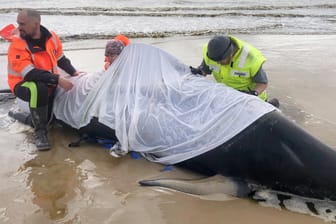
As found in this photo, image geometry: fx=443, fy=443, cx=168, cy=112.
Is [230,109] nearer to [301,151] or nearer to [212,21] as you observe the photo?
[301,151]

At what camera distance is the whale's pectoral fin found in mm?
3847

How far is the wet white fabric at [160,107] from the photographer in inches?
162

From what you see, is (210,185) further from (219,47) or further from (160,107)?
(219,47)

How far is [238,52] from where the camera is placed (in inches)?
205

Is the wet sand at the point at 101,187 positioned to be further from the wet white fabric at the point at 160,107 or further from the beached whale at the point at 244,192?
the wet white fabric at the point at 160,107

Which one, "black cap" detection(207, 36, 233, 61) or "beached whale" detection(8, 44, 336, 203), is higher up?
"black cap" detection(207, 36, 233, 61)

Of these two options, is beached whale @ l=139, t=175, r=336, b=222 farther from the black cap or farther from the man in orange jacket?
the man in orange jacket

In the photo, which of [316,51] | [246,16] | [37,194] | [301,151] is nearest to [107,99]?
[37,194]

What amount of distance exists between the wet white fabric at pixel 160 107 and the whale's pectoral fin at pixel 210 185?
1.11 feet

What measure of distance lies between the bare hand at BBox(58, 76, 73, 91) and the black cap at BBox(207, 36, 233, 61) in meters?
1.63

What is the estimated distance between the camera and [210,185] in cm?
387

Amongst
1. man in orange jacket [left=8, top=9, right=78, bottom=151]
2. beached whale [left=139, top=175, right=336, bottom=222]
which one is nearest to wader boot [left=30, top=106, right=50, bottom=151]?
man in orange jacket [left=8, top=9, right=78, bottom=151]

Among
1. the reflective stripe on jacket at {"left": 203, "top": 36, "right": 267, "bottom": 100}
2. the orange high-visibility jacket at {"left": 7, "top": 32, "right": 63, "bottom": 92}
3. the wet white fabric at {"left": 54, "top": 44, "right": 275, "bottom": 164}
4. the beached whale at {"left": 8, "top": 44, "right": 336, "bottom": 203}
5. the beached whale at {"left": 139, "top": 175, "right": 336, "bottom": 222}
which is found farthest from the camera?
the reflective stripe on jacket at {"left": 203, "top": 36, "right": 267, "bottom": 100}

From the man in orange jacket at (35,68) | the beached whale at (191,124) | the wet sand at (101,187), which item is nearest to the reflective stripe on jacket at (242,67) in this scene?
the beached whale at (191,124)
